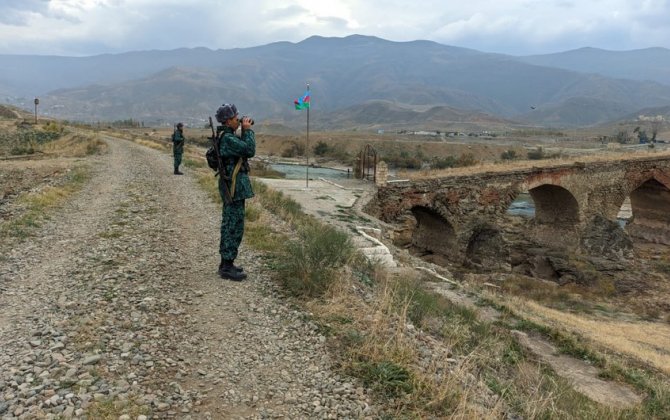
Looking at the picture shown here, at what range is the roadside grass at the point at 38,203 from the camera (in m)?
8.81

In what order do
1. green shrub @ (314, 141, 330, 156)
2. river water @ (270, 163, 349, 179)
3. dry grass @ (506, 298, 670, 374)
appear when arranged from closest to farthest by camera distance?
dry grass @ (506, 298, 670, 374), river water @ (270, 163, 349, 179), green shrub @ (314, 141, 330, 156)

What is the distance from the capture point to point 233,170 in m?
6.40

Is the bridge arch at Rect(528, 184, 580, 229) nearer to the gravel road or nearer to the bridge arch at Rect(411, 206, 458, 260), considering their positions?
the bridge arch at Rect(411, 206, 458, 260)

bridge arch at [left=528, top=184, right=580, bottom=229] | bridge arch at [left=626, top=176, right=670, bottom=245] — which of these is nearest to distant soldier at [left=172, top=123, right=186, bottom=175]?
bridge arch at [left=528, top=184, right=580, bottom=229]

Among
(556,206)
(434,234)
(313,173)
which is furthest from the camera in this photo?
(313,173)

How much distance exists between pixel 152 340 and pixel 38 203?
26.6 ft

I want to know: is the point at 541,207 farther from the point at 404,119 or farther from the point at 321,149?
the point at 404,119

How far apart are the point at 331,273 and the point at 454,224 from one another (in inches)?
679

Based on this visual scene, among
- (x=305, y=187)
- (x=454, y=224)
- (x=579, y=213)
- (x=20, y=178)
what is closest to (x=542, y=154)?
(x=579, y=213)

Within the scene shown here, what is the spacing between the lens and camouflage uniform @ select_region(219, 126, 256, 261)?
632 cm

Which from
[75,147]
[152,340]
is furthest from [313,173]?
[152,340]

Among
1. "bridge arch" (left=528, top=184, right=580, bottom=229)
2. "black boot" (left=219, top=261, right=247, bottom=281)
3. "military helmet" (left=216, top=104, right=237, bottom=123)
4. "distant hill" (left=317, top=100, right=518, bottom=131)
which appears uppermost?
"distant hill" (left=317, top=100, right=518, bottom=131)

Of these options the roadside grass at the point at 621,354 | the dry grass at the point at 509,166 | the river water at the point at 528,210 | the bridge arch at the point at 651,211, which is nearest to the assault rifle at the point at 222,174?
the roadside grass at the point at 621,354

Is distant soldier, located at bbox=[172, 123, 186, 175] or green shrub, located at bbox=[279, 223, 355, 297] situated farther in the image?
distant soldier, located at bbox=[172, 123, 186, 175]
